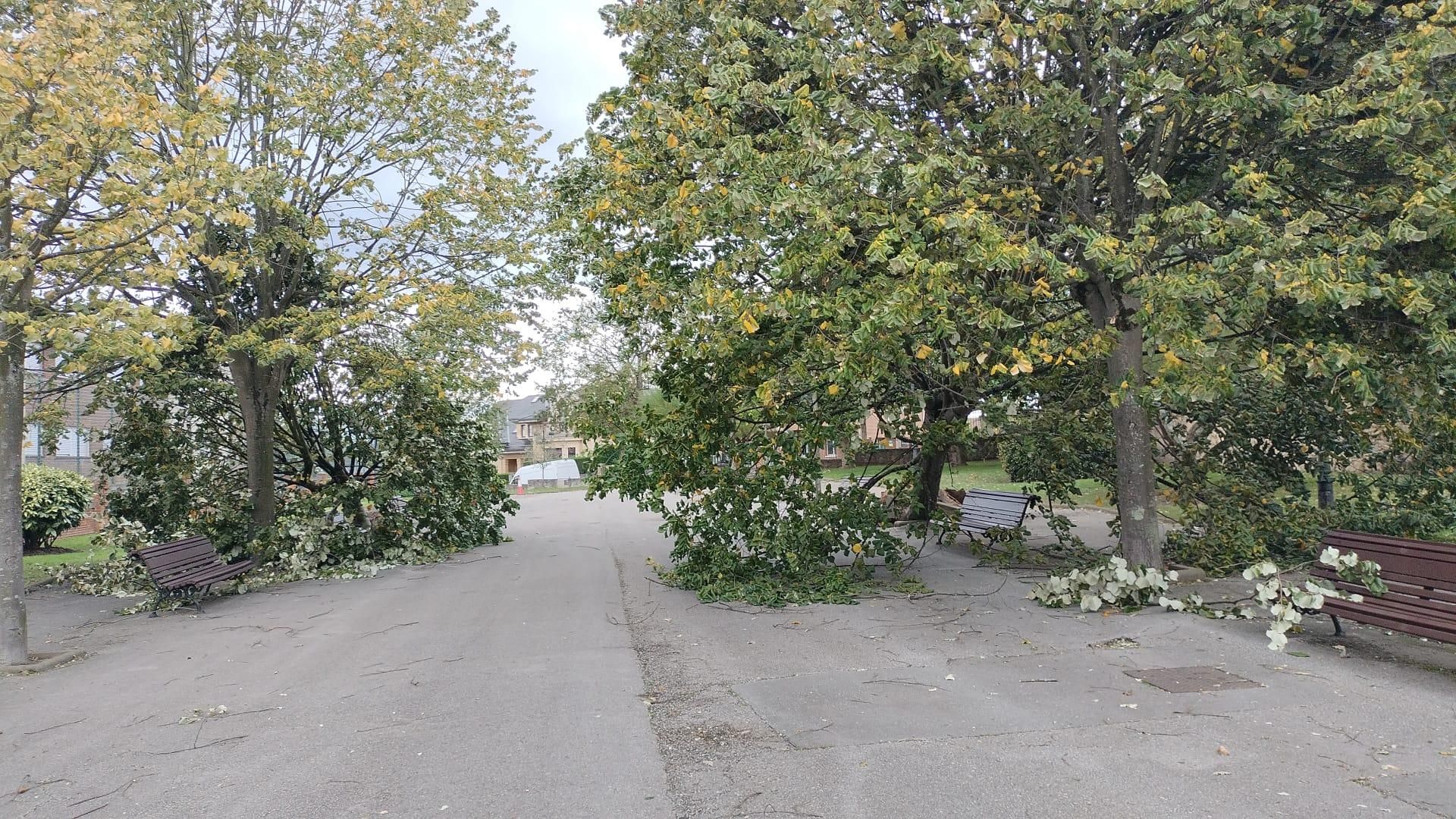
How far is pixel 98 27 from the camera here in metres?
7.04

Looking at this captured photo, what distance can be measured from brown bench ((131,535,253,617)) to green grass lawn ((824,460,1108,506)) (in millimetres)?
8009

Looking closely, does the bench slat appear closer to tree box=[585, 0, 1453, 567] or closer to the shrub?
tree box=[585, 0, 1453, 567]

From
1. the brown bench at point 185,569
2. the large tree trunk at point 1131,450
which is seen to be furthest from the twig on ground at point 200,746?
the large tree trunk at point 1131,450

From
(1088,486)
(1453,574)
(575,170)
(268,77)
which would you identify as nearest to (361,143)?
(268,77)

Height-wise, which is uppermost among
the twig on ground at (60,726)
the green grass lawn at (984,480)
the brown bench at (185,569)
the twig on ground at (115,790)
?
the brown bench at (185,569)

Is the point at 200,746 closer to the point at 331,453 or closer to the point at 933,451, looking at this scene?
the point at 933,451

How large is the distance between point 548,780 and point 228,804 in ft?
4.98

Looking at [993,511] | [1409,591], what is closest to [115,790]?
[1409,591]

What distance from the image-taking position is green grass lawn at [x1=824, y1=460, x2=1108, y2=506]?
638 inches

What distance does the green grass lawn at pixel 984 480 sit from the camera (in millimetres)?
16194

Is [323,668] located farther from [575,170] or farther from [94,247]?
[575,170]

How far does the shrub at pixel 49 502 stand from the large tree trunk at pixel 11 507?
973 centimetres

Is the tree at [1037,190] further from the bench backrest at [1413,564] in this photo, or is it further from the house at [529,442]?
the house at [529,442]

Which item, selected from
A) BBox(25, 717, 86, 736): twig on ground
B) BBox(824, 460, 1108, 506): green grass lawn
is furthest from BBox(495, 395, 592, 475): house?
BBox(25, 717, 86, 736): twig on ground
